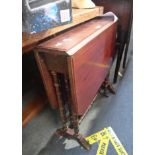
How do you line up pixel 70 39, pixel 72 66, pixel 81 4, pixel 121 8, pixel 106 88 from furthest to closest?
pixel 106 88 < pixel 121 8 < pixel 81 4 < pixel 70 39 < pixel 72 66

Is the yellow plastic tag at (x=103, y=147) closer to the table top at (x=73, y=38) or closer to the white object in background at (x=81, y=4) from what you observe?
the table top at (x=73, y=38)

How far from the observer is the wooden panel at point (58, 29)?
697 millimetres

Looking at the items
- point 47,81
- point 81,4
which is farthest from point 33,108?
point 81,4

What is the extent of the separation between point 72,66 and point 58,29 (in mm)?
218

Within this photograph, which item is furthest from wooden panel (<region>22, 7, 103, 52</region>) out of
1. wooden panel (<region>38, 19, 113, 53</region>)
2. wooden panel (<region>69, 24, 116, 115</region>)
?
wooden panel (<region>69, 24, 116, 115</region>)

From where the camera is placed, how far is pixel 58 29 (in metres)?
0.86

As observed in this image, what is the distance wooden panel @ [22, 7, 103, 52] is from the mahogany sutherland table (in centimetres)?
6

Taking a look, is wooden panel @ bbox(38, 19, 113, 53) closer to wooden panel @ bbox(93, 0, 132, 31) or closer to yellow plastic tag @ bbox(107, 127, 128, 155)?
wooden panel @ bbox(93, 0, 132, 31)

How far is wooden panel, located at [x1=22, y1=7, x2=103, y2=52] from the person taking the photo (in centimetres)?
70

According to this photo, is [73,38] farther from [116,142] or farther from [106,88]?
[106,88]

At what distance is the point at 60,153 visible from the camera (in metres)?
1.22

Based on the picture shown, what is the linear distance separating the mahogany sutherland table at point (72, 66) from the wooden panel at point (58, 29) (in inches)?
2.3
